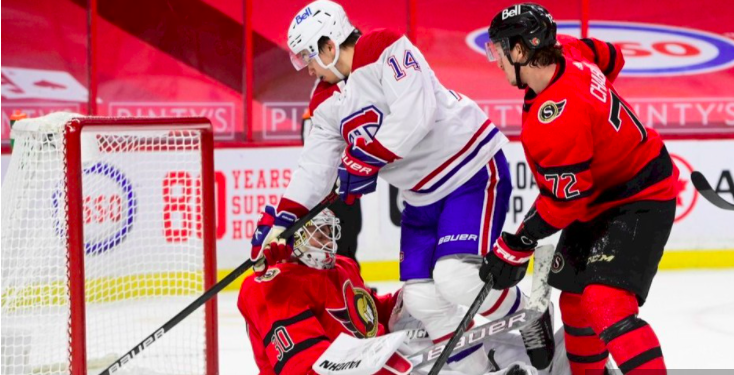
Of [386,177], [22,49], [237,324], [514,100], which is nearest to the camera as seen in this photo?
[386,177]

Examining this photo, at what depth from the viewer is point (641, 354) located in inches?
94.3

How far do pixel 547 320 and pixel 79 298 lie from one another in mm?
1229

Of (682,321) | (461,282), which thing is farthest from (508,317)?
(682,321)

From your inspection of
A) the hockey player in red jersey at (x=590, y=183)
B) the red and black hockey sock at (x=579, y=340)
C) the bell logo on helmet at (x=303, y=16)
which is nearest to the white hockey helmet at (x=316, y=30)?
the bell logo on helmet at (x=303, y=16)

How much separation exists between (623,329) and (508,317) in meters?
0.45

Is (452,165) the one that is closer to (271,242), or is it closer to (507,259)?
(507,259)

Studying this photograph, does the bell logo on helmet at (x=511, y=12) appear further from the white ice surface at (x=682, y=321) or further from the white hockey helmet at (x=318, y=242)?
the white ice surface at (x=682, y=321)

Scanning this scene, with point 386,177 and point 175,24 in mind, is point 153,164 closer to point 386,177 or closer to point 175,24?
point 386,177

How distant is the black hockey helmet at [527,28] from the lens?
2455 millimetres

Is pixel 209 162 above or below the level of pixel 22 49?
below

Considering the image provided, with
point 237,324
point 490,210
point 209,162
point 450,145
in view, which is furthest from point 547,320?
point 237,324

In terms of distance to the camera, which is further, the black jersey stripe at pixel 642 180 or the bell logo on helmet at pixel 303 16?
the bell logo on helmet at pixel 303 16

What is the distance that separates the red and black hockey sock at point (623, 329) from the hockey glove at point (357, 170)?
699 millimetres

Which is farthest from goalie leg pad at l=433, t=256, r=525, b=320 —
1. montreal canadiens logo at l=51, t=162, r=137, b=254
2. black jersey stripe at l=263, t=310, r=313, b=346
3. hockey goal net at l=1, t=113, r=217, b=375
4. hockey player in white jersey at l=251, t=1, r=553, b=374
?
montreal canadiens logo at l=51, t=162, r=137, b=254
